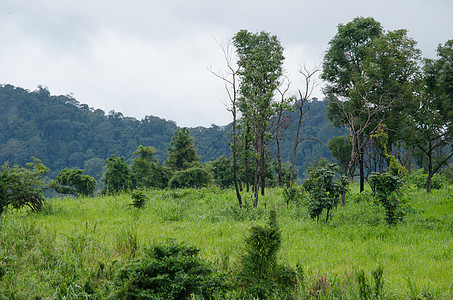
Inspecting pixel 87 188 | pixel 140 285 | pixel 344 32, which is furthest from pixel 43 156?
pixel 140 285

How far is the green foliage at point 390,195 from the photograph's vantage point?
30.5 feet

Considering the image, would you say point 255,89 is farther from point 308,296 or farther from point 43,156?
point 43,156

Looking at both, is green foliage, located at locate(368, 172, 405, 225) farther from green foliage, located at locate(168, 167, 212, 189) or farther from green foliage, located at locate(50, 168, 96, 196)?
green foliage, located at locate(50, 168, 96, 196)

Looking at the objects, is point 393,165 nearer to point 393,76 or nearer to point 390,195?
point 390,195

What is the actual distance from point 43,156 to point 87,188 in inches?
3204

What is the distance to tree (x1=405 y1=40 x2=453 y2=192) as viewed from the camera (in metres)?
11.1

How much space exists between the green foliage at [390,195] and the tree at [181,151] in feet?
93.6

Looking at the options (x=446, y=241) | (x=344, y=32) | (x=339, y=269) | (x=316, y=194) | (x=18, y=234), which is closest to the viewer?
(x=339, y=269)

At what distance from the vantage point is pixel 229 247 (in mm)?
6379

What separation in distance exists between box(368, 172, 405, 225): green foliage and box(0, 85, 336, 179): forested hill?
79112mm

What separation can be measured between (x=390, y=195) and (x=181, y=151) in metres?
30.1

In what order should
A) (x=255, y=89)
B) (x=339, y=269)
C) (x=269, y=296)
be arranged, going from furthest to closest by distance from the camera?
(x=255, y=89)
(x=339, y=269)
(x=269, y=296)

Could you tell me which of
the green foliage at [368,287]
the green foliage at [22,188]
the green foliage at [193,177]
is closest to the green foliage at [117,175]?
the green foliage at [193,177]

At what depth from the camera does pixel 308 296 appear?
3863 mm
